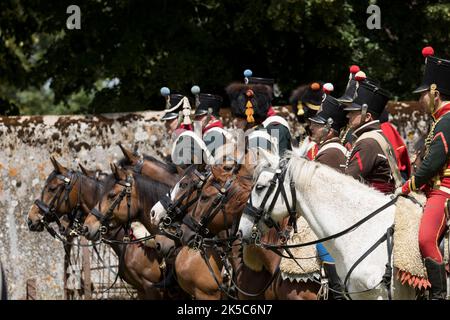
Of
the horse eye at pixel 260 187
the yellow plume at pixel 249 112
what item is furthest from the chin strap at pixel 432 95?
the yellow plume at pixel 249 112

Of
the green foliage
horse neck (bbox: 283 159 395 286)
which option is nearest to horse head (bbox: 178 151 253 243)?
horse neck (bbox: 283 159 395 286)

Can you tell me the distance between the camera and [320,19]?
14875 millimetres

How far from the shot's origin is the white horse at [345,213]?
748 cm

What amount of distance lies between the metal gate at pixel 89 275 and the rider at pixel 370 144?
5964 millimetres

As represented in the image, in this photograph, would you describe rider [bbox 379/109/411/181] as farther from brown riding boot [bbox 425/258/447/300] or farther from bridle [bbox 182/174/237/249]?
bridle [bbox 182/174/237/249]

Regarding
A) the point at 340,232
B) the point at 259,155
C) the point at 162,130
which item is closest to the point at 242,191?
the point at 259,155

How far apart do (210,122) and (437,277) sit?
452cm

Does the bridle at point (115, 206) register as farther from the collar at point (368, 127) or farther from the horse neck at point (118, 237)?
the collar at point (368, 127)

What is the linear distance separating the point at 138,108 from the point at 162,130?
159 centimetres

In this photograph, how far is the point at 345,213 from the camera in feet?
24.9

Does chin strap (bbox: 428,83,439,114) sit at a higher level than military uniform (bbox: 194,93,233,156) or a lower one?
higher

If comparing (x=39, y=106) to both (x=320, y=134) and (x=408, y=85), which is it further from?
(x=320, y=134)

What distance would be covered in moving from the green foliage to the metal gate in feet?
9.26

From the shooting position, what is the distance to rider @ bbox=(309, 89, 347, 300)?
827 cm
